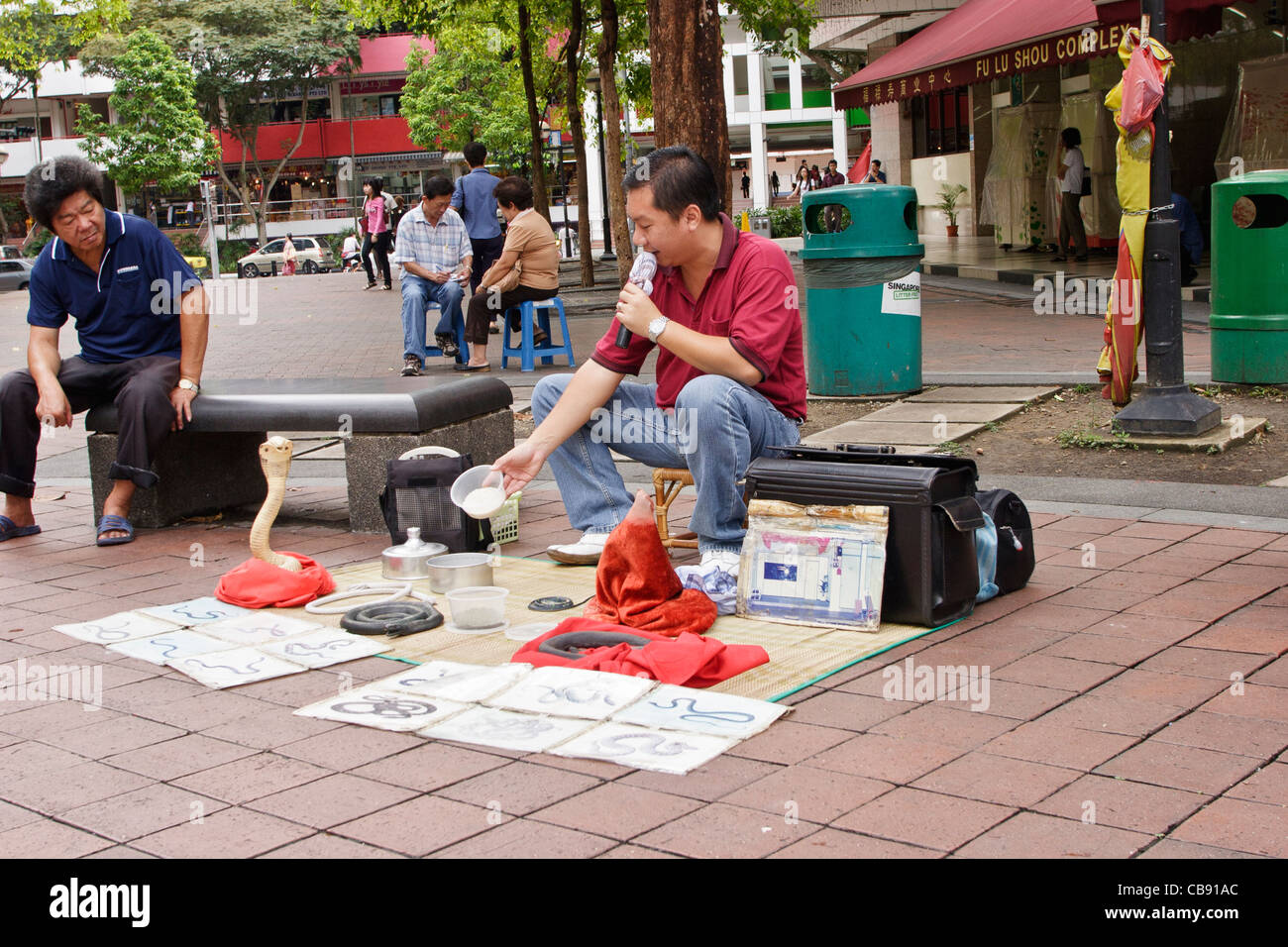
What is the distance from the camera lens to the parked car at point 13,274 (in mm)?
36781

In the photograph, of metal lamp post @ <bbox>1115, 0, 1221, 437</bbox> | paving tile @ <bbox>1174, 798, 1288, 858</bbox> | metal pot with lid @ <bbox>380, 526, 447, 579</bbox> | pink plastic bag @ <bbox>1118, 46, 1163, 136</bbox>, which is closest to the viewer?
paving tile @ <bbox>1174, 798, 1288, 858</bbox>

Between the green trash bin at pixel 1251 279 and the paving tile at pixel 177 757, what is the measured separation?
6185 mm

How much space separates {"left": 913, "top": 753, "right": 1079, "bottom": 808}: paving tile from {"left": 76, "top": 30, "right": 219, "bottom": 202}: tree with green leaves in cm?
4698

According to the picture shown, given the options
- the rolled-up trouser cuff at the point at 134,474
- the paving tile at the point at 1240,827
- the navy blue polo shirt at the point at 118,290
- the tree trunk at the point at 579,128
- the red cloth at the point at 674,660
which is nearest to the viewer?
the paving tile at the point at 1240,827

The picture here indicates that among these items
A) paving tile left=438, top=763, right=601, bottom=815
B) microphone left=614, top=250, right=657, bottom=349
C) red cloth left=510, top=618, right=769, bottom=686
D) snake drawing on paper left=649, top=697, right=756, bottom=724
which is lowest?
paving tile left=438, top=763, right=601, bottom=815

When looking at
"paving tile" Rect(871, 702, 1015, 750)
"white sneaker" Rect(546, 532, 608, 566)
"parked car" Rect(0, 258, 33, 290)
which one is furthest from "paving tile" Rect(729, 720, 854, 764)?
"parked car" Rect(0, 258, 33, 290)

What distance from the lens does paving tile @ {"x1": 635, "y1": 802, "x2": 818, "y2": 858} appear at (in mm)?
2420

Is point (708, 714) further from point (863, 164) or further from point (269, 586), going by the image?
point (863, 164)

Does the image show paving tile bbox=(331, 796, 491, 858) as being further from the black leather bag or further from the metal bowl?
the black leather bag

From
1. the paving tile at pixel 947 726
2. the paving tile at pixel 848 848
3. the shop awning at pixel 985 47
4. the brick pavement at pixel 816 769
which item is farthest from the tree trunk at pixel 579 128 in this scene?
the paving tile at pixel 848 848

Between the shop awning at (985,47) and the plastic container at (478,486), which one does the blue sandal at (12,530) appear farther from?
the shop awning at (985,47)

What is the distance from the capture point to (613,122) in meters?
17.0

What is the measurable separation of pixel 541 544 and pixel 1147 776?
9.16ft

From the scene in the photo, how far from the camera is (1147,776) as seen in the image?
268 centimetres
